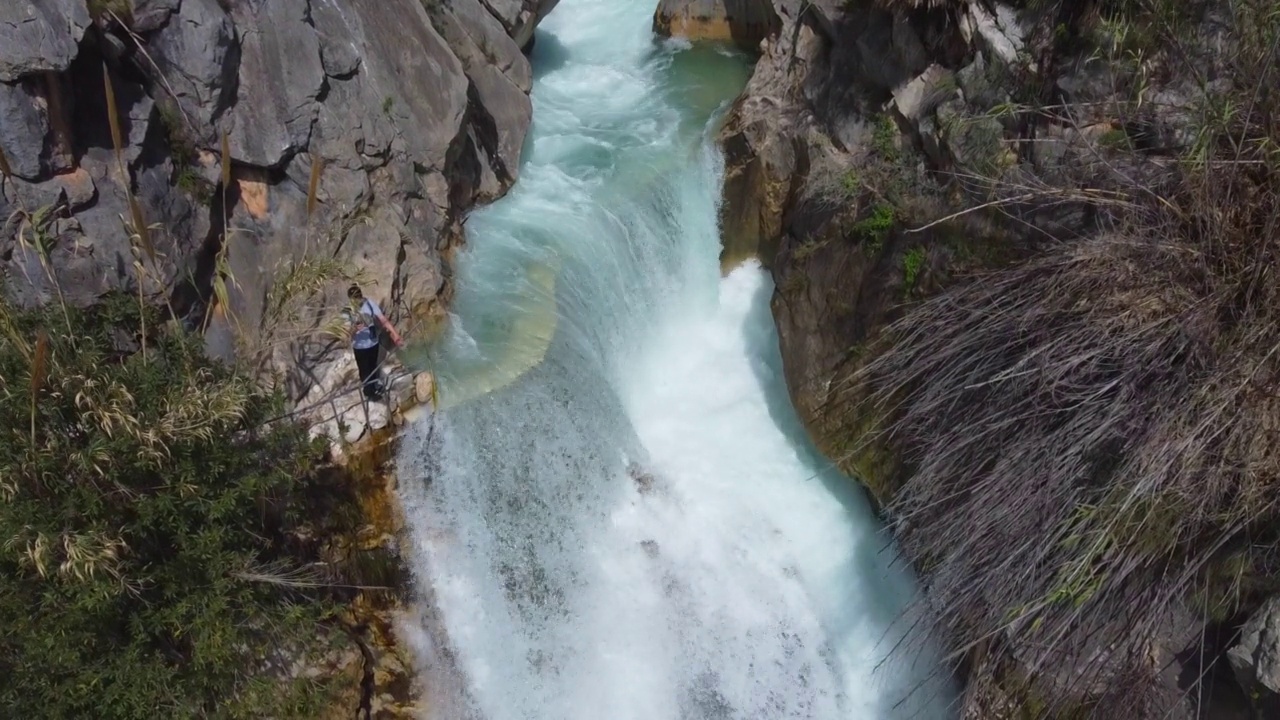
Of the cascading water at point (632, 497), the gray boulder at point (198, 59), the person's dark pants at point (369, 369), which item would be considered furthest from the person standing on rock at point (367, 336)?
the gray boulder at point (198, 59)

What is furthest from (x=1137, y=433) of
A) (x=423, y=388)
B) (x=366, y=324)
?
(x=366, y=324)

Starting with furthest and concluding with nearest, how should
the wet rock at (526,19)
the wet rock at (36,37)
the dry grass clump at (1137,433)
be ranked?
the wet rock at (526,19) < the wet rock at (36,37) < the dry grass clump at (1137,433)

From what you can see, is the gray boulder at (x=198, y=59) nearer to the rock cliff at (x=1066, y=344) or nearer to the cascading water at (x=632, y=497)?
the cascading water at (x=632, y=497)

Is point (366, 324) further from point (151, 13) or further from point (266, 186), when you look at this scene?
point (151, 13)

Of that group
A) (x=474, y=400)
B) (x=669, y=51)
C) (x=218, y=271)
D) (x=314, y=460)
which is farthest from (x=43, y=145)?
(x=669, y=51)

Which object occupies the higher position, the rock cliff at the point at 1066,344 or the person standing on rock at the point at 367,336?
the rock cliff at the point at 1066,344

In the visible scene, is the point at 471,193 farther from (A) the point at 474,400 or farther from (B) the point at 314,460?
(B) the point at 314,460
